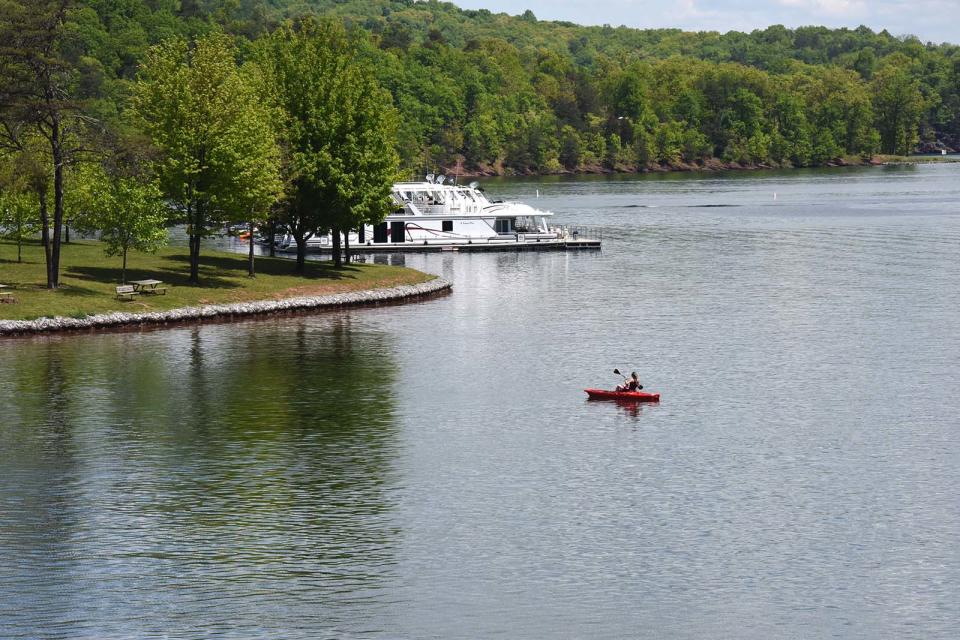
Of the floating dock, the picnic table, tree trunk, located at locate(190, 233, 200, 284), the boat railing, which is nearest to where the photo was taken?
the picnic table

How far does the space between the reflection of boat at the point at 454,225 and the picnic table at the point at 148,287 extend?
155 ft

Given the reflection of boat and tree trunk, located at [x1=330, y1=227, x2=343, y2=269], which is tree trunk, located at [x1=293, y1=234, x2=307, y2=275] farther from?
the reflection of boat

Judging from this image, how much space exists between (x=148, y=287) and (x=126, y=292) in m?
1.76

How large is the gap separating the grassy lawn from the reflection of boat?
1106 inches

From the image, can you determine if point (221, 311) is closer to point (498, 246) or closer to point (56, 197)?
point (56, 197)

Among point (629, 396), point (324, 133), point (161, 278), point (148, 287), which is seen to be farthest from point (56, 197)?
point (629, 396)

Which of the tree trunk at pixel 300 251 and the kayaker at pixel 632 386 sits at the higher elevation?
the tree trunk at pixel 300 251

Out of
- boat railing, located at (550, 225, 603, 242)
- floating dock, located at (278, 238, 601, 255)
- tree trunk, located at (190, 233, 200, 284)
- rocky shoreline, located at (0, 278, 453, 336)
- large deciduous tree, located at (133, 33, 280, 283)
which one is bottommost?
rocky shoreline, located at (0, 278, 453, 336)

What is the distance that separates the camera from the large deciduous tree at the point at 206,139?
8106 cm

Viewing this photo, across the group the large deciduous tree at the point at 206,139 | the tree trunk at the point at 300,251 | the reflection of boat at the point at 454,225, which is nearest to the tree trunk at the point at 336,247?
the tree trunk at the point at 300,251

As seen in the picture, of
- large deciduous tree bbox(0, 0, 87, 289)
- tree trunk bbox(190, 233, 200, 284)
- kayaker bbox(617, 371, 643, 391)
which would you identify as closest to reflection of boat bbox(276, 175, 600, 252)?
tree trunk bbox(190, 233, 200, 284)

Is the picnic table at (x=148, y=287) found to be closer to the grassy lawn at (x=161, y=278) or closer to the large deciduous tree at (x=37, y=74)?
the grassy lawn at (x=161, y=278)

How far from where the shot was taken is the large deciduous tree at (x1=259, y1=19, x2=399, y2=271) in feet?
296

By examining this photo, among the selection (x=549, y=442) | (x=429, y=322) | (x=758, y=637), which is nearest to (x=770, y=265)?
(x=429, y=322)
